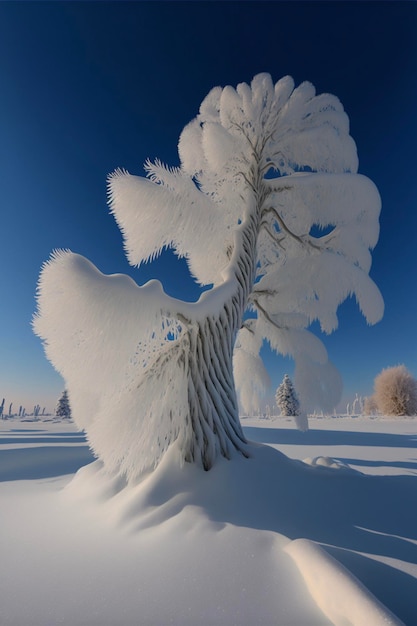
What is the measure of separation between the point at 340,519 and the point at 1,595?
238cm

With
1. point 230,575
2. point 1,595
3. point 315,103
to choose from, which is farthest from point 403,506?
point 315,103

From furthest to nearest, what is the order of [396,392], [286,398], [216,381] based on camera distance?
1. [286,398]
2. [396,392]
3. [216,381]

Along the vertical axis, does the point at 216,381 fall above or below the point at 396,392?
above

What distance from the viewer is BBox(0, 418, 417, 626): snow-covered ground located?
4.16 feet

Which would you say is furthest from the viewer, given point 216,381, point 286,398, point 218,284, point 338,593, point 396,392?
point 286,398

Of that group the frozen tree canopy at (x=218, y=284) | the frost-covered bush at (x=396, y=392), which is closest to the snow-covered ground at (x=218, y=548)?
the frozen tree canopy at (x=218, y=284)

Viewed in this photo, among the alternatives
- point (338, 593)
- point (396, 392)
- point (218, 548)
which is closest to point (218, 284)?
point (218, 548)

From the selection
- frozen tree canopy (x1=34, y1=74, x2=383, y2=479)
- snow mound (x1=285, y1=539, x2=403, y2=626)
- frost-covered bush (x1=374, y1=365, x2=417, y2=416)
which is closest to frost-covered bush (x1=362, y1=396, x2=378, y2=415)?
frost-covered bush (x1=374, y1=365, x2=417, y2=416)

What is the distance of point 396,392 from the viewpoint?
22797mm

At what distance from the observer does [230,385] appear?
11.9 feet

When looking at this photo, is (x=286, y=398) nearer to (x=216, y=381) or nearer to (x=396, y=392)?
(x=396, y=392)

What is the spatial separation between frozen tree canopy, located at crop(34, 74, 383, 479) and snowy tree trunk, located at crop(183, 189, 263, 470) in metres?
0.02

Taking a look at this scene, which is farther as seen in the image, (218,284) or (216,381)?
(218,284)

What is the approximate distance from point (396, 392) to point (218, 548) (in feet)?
89.3
